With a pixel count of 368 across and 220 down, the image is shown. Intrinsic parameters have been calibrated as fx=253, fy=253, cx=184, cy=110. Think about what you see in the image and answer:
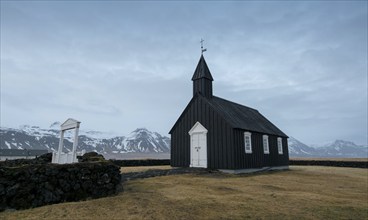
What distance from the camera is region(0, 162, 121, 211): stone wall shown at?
7.94 m

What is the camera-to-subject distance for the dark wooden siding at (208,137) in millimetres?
21297

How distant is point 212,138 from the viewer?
22.4 m

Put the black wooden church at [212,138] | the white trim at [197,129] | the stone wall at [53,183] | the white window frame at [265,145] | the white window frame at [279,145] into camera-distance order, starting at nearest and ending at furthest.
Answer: the stone wall at [53,183], the black wooden church at [212,138], the white trim at [197,129], the white window frame at [265,145], the white window frame at [279,145]

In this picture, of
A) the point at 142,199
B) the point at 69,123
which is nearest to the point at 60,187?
the point at 142,199

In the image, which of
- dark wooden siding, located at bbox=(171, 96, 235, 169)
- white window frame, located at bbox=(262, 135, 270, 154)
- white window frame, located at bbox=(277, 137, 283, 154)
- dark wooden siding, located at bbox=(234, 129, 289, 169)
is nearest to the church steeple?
dark wooden siding, located at bbox=(171, 96, 235, 169)

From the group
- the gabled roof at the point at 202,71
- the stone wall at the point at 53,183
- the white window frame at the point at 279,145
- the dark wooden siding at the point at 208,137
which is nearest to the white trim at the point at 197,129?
the dark wooden siding at the point at 208,137

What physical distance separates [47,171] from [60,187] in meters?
0.81

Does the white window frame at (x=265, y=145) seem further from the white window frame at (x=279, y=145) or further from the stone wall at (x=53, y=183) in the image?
the stone wall at (x=53, y=183)

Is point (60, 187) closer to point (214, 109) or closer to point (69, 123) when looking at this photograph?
point (69, 123)

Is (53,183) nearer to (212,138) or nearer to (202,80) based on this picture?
(212,138)

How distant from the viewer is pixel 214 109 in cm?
2248

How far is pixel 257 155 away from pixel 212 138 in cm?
540

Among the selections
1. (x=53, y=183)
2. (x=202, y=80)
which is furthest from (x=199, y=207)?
(x=202, y=80)

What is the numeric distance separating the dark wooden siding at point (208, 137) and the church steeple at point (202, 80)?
1.24 m
